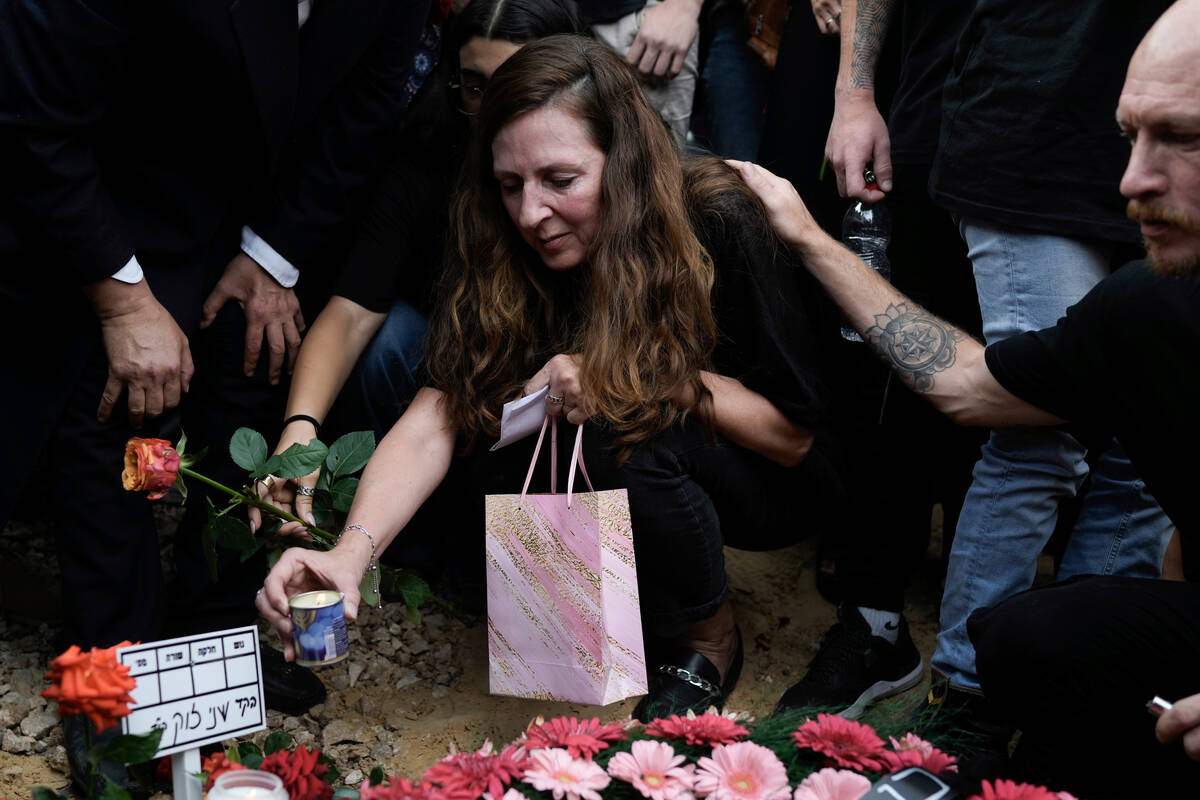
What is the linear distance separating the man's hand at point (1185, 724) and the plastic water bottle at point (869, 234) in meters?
1.24

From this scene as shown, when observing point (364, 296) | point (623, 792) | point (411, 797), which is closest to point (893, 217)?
point (364, 296)

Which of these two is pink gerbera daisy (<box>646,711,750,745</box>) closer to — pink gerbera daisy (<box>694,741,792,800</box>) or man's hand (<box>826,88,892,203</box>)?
pink gerbera daisy (<box>694,741,792,800</box>)

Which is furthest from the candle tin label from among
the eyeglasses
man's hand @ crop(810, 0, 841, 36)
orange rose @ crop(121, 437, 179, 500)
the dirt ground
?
man's hand @ crop(810, 0, 841, 36)

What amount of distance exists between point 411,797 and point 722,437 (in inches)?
47.1

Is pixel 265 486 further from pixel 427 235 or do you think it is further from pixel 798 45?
pixel 798 45

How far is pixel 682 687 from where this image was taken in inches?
86.1

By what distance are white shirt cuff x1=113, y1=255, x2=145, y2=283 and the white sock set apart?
166 centimetres

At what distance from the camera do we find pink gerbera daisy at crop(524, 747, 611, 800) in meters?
1.17

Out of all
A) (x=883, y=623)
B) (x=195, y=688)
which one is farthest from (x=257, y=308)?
(x=883, y=623)

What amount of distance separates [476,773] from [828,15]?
2.02 m

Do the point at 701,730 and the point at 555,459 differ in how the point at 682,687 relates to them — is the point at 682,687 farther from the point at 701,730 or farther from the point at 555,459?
the point at 701,730

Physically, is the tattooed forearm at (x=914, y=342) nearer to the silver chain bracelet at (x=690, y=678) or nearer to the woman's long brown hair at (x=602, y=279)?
the woman's long brown hair at (x=602, y=279)

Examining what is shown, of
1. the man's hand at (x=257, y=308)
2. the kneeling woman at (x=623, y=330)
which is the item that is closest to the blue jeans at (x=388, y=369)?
the man's hand at (x=257, y=308)

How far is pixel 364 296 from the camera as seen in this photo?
8.00ft
